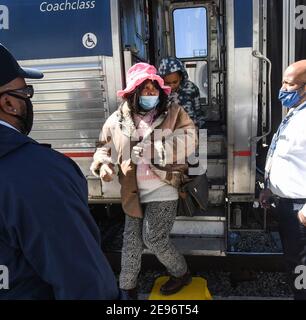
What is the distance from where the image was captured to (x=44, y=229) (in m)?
0.97

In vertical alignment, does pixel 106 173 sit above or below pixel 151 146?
below

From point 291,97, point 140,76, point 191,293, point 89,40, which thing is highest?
point 89,40

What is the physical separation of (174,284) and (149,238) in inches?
18.5

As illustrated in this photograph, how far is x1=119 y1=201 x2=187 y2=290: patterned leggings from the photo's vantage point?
8.25 ft

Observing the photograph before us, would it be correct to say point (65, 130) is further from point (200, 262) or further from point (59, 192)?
point (59, 192)

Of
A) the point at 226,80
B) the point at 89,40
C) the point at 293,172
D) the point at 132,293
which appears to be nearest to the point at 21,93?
the point at 293,172

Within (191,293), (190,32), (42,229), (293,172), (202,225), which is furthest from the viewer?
(190,32)

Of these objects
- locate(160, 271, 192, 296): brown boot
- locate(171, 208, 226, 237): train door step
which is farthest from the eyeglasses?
locate(171, 208, 226, 237): train door step

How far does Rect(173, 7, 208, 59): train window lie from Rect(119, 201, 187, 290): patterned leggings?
11.1ft

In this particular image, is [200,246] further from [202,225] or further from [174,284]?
[174,284]

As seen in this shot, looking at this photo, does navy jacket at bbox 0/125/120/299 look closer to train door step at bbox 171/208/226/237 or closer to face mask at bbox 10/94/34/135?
face mask at bbox 10/94/34/135

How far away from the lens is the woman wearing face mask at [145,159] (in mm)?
2373

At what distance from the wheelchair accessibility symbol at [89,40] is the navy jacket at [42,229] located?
2.11 meters
